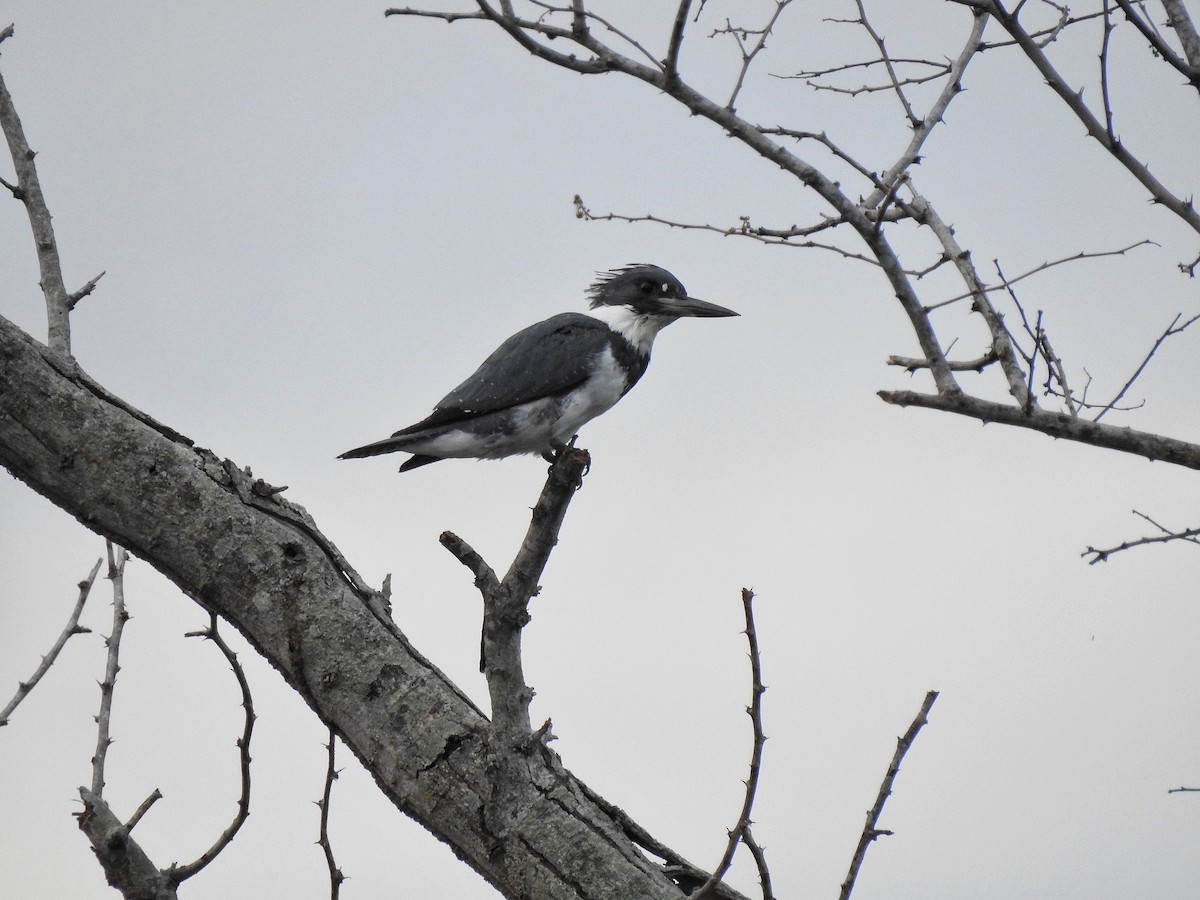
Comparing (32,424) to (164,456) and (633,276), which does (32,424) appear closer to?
(164,456)

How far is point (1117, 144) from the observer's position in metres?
3.09

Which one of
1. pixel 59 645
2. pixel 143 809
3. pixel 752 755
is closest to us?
pixel 752 755

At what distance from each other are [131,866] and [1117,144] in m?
3.01

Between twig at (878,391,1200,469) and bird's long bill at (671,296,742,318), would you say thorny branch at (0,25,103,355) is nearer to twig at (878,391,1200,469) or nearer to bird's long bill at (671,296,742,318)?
twig at (878,391,1200,469)

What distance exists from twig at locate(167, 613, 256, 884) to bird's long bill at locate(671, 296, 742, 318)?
3.91 meters

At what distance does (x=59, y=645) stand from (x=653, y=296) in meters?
3.66

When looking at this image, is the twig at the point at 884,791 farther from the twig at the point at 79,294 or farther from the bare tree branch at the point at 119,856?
the twig at the point at 79,294

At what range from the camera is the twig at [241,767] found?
2783 millimetres

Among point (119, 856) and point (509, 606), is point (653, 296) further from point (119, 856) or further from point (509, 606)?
point (119, 856)

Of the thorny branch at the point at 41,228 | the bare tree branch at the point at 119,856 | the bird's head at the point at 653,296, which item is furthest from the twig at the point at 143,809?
the bird's head at the point at 653,296

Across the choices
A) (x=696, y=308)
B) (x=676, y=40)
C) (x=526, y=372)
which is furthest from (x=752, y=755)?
(x=696, y=308)

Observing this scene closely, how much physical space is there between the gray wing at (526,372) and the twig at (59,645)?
1879 millimetres

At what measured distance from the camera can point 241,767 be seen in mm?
2857

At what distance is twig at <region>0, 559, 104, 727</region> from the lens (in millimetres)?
3537
